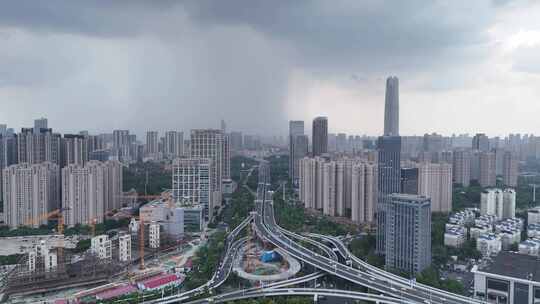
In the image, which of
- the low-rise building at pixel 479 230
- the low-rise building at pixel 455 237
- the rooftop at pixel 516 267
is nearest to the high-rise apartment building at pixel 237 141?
the low-rise building at pixel 479 230

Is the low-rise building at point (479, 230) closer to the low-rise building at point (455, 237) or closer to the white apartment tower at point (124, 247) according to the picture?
the low-rise building at point (455, 237)

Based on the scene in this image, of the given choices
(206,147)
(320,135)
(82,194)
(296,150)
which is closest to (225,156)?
(206,147)

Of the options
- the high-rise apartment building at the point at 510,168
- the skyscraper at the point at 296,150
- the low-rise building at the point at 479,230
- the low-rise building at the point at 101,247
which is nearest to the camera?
the low-rise building at the point at 101,247

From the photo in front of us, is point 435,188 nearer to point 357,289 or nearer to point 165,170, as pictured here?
point 357,289

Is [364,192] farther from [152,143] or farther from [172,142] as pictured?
[152,143]

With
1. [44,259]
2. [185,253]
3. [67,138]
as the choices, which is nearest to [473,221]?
[185,253]
